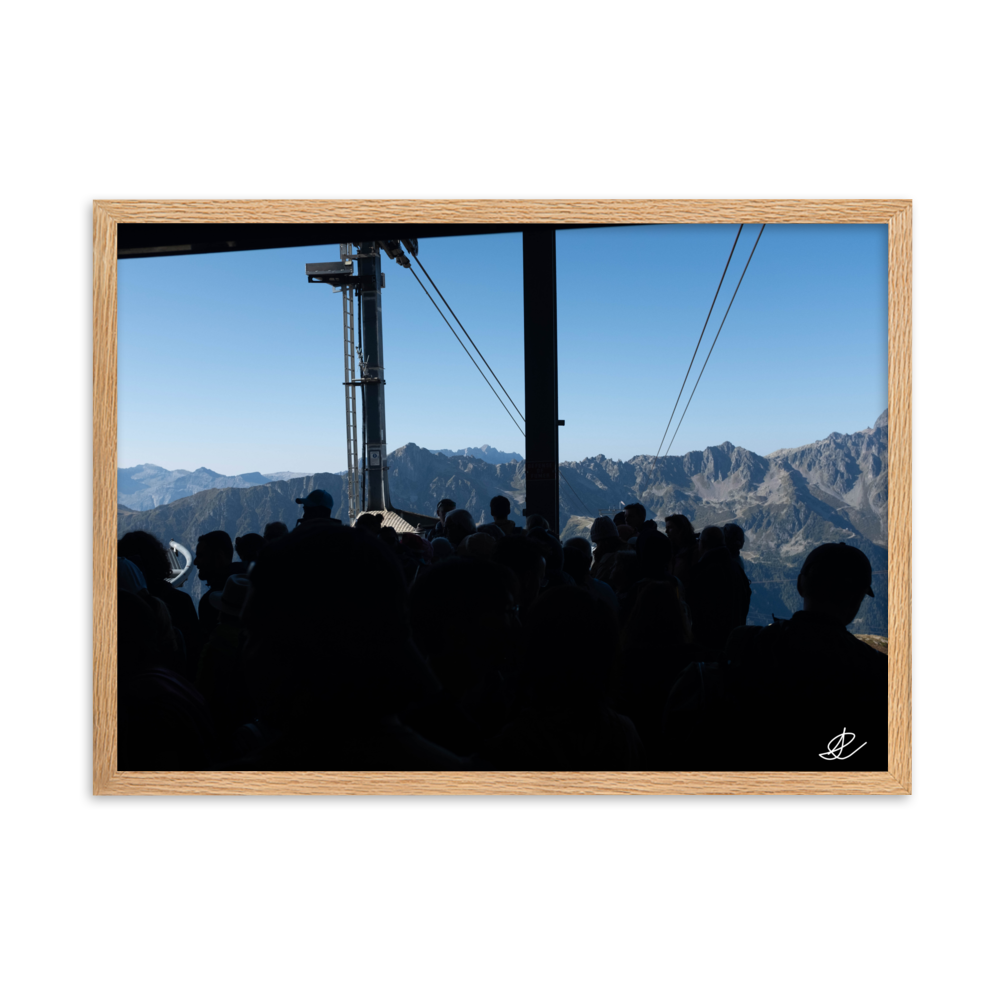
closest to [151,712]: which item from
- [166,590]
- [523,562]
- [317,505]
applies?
[166,590]

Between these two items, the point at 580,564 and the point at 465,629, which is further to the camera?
the point at 580,564

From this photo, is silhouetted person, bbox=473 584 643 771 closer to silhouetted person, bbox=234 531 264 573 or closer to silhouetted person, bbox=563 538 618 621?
silhouetted person, bbox=563 538 618 621

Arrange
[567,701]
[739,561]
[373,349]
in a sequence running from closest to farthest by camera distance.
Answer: [567,701]
[739,561]
[373,349]

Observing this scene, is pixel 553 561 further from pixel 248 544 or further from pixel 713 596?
pixel 248 544

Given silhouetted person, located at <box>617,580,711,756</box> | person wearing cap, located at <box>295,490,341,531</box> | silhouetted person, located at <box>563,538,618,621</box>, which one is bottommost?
silhouetted person, located at <box>617,580,711,756</box>

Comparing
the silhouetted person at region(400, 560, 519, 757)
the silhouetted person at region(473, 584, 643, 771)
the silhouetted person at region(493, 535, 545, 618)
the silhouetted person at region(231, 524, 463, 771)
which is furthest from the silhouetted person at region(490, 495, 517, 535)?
the silhouetted person at region(231, 524, 463, 771)
